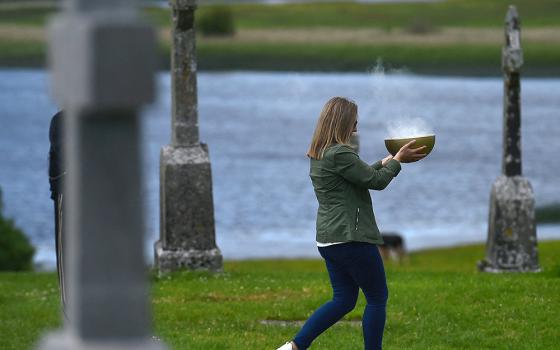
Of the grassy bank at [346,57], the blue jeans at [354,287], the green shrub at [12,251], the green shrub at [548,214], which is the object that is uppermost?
the grassy bank at [346,57]

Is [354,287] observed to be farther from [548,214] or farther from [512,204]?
[548,214]

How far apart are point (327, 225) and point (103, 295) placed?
17.1ft

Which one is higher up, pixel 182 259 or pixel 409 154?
pixel 409 154

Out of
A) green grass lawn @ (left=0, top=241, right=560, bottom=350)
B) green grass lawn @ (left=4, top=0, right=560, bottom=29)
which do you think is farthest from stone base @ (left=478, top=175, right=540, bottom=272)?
green grass lawn @ (left=4, top=0, right=560, bottom=29)

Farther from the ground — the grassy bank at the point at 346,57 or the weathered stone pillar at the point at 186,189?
the grassy bank at the point at 346,57

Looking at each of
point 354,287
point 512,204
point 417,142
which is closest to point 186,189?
point 512,204

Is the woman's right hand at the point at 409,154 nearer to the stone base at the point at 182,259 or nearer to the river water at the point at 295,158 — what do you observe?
the river water at the point at 295,158

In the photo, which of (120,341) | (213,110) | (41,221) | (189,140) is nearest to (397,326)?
(189,140)

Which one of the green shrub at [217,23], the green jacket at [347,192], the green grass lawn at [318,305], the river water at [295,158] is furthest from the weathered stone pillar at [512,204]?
the green shrub at [217,23]

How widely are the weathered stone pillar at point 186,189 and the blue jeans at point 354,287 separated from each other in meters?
7.10

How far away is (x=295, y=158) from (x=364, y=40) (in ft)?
265

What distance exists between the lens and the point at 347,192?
910 cm

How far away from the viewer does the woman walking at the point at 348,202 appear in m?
8.98

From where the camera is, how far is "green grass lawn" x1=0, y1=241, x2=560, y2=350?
1145 centimetres
